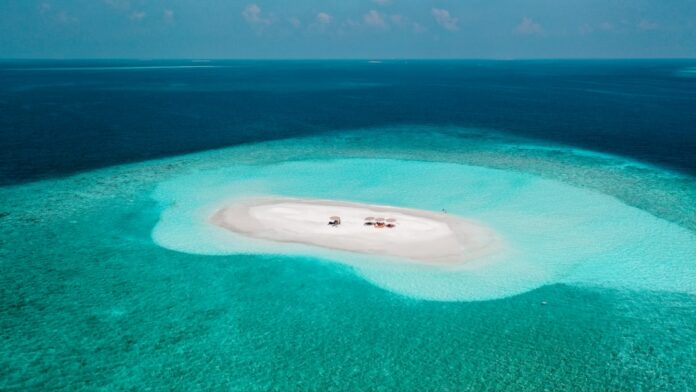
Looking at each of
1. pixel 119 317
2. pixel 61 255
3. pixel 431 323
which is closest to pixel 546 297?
pixel 431 323

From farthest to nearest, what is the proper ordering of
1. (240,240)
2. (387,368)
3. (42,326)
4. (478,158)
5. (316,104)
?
1. (316,104)
2. (478,158)
3. (240,240)
4. (42,326)
5. (387,368)

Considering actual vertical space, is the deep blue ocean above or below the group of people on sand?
above

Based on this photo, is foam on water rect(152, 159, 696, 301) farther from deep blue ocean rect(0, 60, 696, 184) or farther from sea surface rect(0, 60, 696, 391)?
deep blue ocean rect(0, 60, 696, 184)

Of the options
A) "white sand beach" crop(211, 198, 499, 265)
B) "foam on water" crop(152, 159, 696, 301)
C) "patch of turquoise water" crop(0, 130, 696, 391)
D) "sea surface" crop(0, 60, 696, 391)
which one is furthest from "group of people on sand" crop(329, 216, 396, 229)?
"patch of turquoise water" crop(0, 130, 696, 391)

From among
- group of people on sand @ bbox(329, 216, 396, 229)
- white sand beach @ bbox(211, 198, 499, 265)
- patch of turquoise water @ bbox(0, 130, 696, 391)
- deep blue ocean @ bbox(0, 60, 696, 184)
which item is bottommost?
patch of turquoise water @ bbox(0, 130, 696, 391)

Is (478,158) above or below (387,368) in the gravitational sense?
above

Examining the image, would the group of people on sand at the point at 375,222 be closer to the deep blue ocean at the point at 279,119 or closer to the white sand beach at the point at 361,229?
the white sand beach at the point at 361,229

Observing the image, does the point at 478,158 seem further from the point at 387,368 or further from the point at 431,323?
the point at 387,368
